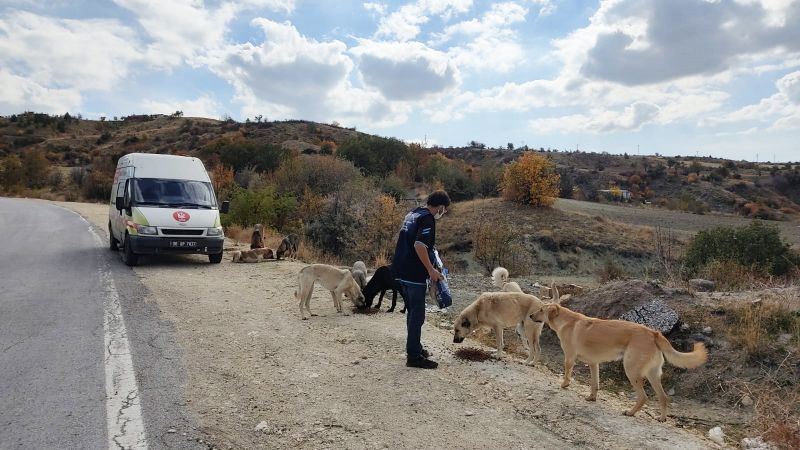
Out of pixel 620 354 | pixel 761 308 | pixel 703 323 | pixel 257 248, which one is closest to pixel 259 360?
pixel 620 354

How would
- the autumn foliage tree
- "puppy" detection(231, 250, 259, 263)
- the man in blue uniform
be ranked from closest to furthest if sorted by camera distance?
the man in blue uniform < "puppy" detection(231, 250, 259, 263) < the autumn foliage tree

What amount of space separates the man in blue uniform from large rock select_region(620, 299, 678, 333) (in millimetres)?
4203

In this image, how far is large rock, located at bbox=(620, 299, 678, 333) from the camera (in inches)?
339

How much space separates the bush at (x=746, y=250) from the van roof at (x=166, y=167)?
14.9 m

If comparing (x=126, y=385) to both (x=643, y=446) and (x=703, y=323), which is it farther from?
(x=703, y=323)

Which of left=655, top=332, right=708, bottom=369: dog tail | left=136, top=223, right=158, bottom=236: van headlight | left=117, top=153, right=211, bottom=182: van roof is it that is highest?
left=117, top=153, right=211, bottom=182: van roof

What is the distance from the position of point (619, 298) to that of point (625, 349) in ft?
13.7

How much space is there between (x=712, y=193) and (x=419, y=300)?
194ft

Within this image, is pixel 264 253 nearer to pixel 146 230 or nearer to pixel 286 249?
pixel 286 249

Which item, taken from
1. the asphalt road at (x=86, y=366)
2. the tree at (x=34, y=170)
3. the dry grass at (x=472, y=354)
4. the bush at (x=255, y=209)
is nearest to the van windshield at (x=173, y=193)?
the asphalt road at (x=86, y=366)

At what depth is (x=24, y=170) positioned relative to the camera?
168 ft

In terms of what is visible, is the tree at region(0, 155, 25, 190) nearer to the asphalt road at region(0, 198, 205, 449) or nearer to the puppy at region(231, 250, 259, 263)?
the puppy at region(231, 250, 259, 263)

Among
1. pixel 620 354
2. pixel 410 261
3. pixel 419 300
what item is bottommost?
pixel 620 354

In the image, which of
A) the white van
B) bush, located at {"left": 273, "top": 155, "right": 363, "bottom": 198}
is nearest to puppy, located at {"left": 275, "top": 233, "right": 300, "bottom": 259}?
the white van
